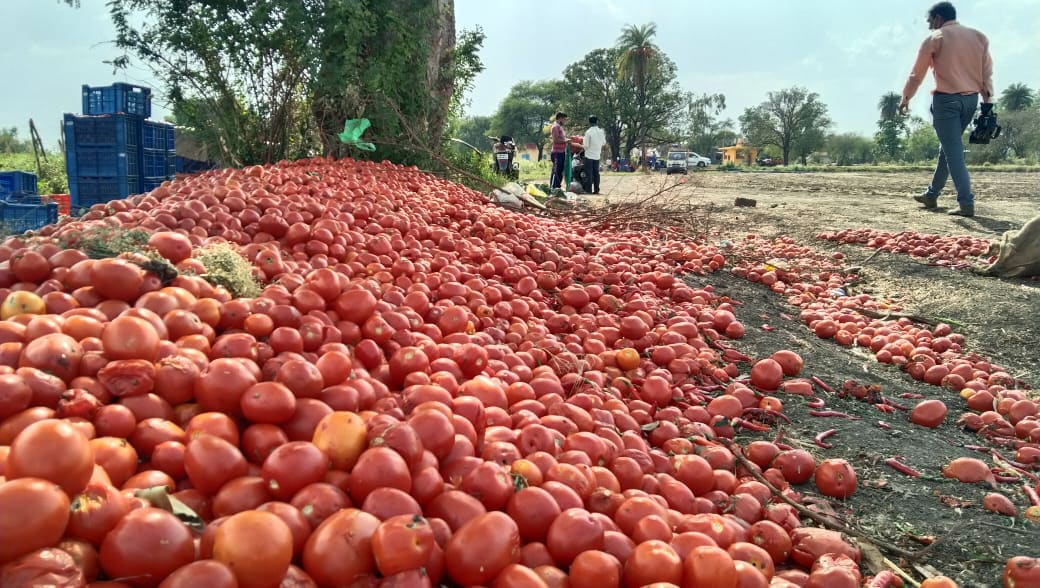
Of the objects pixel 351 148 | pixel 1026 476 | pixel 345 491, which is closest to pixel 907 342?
pixel 1026 476

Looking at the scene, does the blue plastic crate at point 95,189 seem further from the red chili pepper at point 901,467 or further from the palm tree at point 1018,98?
the palm tree at point 1018,98

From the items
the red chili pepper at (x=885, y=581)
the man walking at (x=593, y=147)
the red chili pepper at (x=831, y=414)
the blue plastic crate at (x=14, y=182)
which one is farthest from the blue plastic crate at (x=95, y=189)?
the man walking at (x=593, y=147)

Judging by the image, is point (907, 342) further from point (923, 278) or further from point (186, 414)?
point (186, 414)

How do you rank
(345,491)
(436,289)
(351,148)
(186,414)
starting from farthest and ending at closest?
(351,148)
(436,289)
(186,414)
(345,491)

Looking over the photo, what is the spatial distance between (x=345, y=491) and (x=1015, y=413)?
3.48 meters

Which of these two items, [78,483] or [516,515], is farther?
[516,515]

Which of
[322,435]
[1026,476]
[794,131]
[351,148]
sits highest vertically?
[794,131]

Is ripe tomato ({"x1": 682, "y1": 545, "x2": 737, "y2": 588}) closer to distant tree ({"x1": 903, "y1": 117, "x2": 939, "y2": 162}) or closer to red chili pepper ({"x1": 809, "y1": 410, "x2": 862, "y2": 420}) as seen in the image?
red chili pepper ({"x1": 809, "y1": 410, "x2": 862, "y2": 420})

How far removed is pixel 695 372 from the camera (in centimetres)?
370

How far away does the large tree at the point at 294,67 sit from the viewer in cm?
798

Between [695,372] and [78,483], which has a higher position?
[78,483]

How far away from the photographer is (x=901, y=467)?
111 inches

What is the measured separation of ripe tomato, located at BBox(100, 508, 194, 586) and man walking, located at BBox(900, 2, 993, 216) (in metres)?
9.46

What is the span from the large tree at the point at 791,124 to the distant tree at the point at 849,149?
1.33 metres
